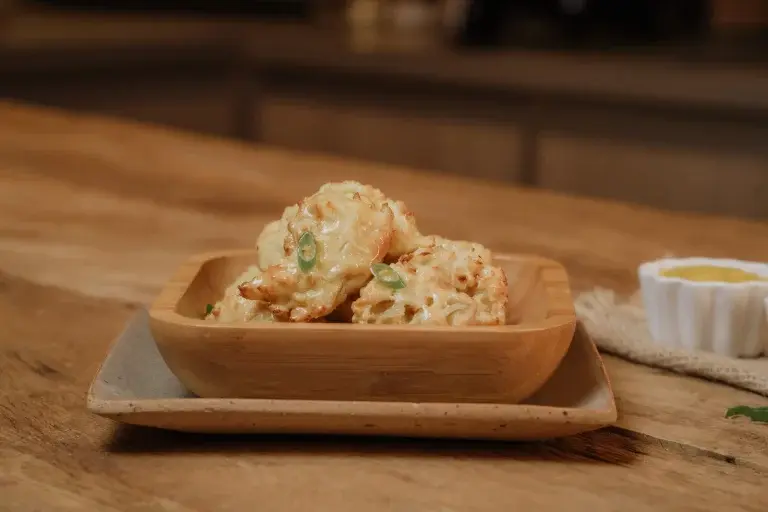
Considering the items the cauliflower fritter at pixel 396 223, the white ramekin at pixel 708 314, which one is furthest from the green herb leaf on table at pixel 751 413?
the cauliflower fritter at pixel 396 223

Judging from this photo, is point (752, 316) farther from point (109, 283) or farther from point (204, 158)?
point (204, 158)

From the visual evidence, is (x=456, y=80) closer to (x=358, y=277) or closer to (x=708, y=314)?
(x=708, y=314)

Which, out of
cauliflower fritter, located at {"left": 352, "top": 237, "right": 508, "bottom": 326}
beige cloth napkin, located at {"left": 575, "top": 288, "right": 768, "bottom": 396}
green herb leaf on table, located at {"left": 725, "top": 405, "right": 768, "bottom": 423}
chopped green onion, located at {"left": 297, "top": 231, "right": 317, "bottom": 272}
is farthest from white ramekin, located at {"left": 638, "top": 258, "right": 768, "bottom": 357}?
chopped green onion, located at {"left": 297, "top": 231, "right": 317, "bottom": 272}

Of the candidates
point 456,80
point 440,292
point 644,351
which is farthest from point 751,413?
point 456,80

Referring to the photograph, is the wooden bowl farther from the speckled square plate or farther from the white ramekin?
the white ramekin

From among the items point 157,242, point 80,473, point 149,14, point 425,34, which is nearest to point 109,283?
point 157,242
